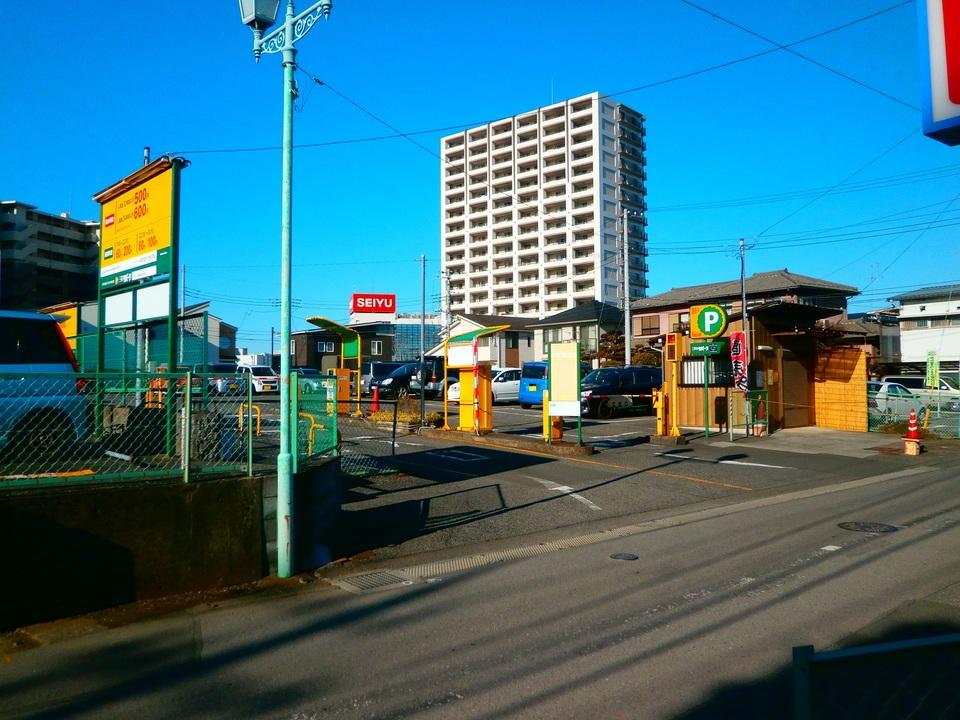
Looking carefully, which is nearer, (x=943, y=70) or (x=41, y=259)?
(x=943, y=70)

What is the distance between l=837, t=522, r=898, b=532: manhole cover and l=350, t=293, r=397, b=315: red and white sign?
59.3 meters

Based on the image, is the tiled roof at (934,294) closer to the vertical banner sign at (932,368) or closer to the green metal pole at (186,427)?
the vertical banner sign at (932,368)

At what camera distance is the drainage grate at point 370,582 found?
6879 millimetres

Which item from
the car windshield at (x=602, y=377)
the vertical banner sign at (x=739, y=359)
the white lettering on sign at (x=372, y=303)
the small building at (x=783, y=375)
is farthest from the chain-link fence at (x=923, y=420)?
the white lettering on sign at (x=372, y=303)

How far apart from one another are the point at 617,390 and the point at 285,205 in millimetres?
22164

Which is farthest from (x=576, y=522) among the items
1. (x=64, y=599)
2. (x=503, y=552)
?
(x=64, y=599)

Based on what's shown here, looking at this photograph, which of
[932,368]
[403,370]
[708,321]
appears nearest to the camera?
[708,321]

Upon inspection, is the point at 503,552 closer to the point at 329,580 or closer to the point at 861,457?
the point at 329,580

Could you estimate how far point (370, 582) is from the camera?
279 inches

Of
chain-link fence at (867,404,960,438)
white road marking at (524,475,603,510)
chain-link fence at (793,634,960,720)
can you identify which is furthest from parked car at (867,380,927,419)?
chain-link fence at (793,634,960,720)

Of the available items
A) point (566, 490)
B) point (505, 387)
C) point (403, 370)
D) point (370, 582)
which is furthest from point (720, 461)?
point (403, 370)

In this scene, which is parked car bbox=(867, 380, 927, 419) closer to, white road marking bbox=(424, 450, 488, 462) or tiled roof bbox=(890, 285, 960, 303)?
white road marking bbox=(424, 450, 488, 462)

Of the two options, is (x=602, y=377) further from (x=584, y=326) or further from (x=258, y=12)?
(x=584, y=326)

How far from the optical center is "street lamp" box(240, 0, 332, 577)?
715 centimetres
